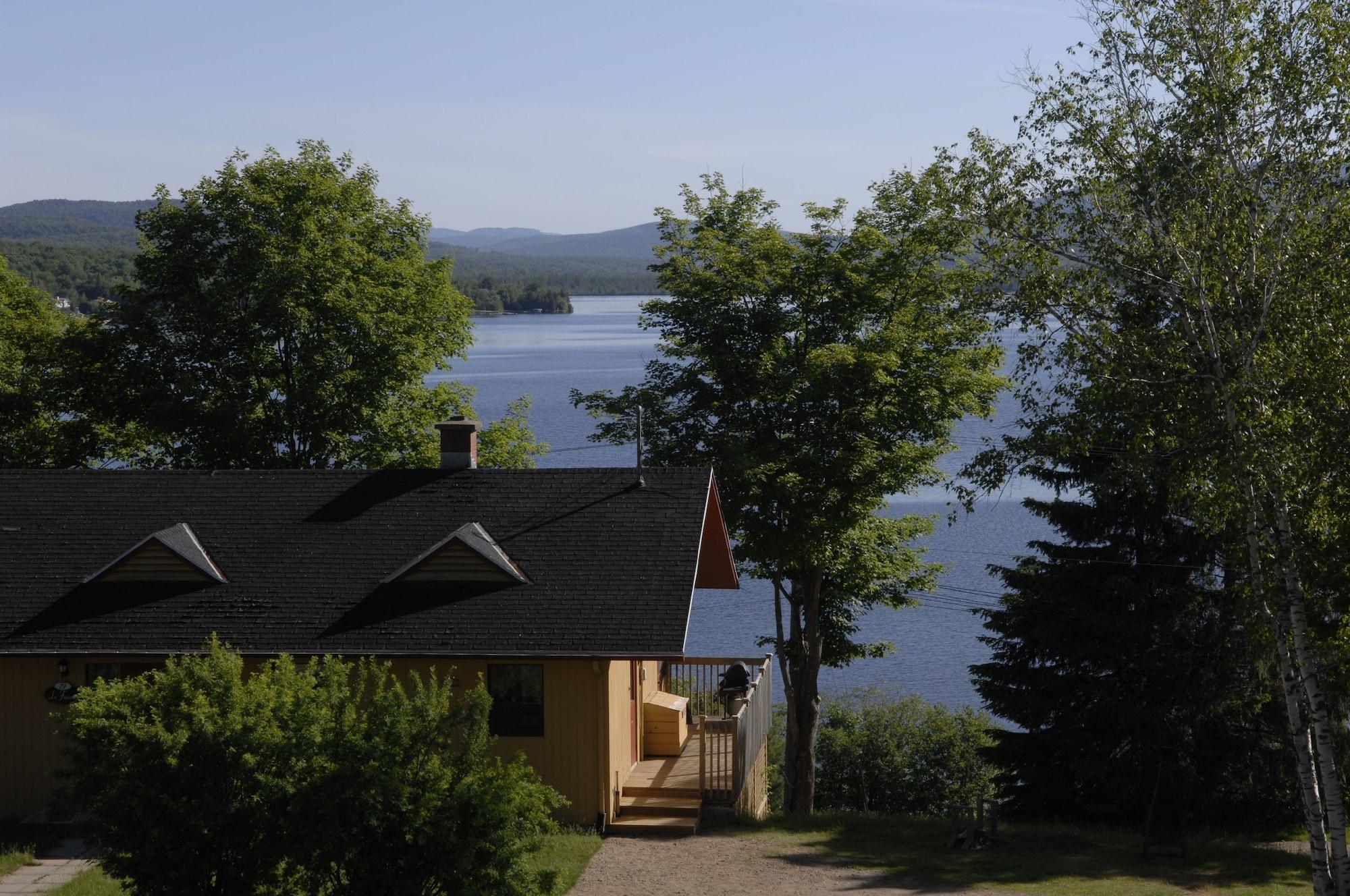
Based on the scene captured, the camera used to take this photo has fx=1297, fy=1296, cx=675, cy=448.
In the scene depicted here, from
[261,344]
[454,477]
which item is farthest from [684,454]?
[261,344]

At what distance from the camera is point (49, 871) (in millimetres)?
15070

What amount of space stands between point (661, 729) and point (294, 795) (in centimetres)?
932

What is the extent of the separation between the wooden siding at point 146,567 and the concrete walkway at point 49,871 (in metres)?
3.74

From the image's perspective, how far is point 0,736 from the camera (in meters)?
17.4

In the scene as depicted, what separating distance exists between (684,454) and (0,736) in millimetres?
13524

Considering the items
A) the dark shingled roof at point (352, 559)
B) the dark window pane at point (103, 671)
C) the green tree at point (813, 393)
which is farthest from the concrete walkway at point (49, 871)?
the green tree at point (813, 393)

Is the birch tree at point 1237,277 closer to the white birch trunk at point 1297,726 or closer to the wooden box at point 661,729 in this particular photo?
the white birch trunk at point 1297,726

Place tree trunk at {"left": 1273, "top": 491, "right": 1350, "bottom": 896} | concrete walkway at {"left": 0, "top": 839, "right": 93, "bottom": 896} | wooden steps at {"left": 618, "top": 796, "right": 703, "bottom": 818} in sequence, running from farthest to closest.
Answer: wooden steps at {"left": 618, "top": 796, "right": 703, "bottom": 818} → concrete walkway at {"left": 0, "top": 839, "right": 93, "bottom": 896} → tree trunk at {"left": 1273, "top": 491, "right": 1350, "bottom": 896}

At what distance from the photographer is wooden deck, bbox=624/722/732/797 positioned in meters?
17.8

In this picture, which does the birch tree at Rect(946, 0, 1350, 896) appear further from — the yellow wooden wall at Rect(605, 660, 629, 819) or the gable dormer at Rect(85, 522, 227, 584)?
the gable dormer at Rect(85, 522, 227, 584)

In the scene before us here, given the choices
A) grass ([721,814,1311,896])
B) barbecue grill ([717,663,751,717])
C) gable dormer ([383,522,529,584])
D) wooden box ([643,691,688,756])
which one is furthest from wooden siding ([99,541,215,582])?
grass ([721,814,1311,896])

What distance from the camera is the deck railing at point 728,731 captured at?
699 inches

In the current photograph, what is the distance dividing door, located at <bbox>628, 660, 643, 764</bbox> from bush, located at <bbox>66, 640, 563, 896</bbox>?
6991mm

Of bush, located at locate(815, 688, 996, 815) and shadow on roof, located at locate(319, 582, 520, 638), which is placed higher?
shadow on roof, located at locate(319, 582, 520, 638)
